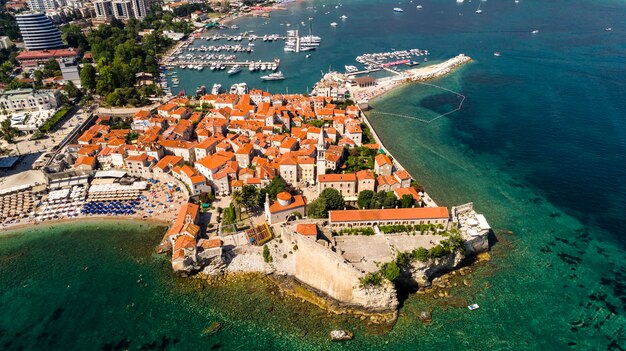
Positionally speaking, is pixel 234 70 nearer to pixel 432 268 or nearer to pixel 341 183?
pixel 341 183

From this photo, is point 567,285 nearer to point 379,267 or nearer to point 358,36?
point 379,267

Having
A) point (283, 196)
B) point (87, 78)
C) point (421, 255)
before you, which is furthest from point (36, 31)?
point (421, 255)

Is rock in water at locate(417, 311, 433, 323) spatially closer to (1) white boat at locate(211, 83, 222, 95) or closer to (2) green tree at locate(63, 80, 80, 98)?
(1) white boat at locate(211, 83, 222, 95)

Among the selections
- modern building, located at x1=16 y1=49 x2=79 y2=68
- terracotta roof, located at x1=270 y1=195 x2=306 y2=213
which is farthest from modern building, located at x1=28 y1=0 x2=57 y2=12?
terracotta roof, located at x1=270 y1=195 x2=306 y2=213

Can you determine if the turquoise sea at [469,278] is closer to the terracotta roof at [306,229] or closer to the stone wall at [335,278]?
the stone wall at [335,278]

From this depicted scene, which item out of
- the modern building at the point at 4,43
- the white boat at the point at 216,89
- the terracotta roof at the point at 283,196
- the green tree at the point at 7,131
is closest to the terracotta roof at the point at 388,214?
the terracotta roof at the point at 283,196

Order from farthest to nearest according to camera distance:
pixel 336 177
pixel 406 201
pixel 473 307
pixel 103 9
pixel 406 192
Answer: pixel 103 9, pixel 336 177, pixel 406 192, pixel 406 201, pixel 473 307
